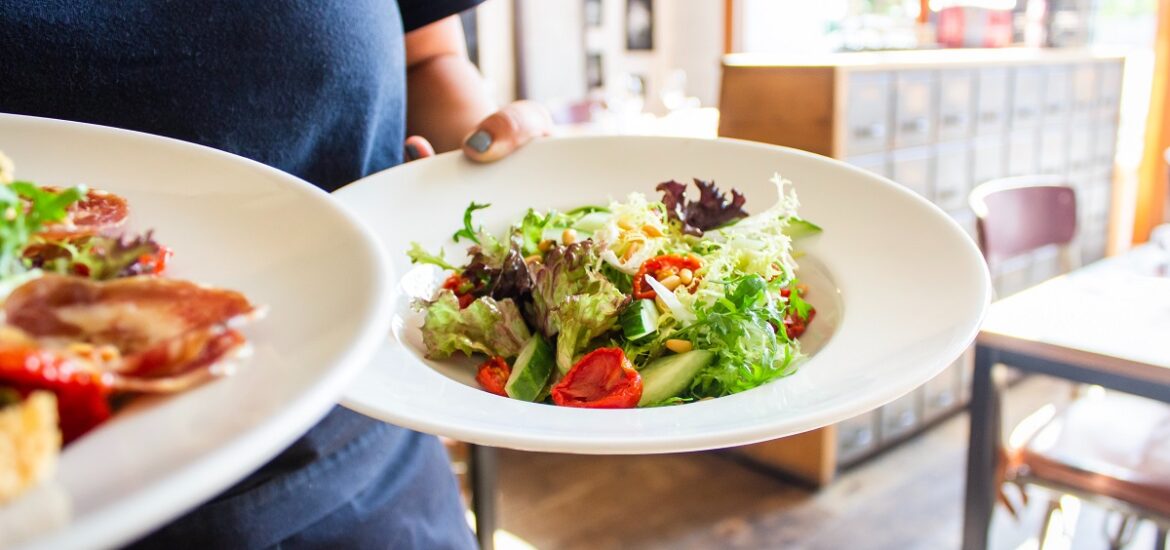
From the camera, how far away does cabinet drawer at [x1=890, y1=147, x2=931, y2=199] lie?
346 centimetres

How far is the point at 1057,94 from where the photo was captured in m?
4.46

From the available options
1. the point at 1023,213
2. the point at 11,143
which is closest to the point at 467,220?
the point at 11,143

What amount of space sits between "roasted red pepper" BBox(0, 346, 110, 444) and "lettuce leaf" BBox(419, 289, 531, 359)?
1.44ft

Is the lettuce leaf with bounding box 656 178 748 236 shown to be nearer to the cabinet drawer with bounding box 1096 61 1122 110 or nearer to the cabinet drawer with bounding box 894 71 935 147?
the cabinet drawer with bounding box 894 71 935 147

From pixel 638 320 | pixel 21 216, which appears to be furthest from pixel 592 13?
pixel 21 216

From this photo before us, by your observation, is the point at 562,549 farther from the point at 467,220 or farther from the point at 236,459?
the point at 236,459

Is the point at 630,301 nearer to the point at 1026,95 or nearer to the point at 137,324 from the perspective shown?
the point at 137,324

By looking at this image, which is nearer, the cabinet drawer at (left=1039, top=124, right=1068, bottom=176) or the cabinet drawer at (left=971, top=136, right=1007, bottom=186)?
the cabinet drawer at (left=971, top=136, right=1007, bottom=186)

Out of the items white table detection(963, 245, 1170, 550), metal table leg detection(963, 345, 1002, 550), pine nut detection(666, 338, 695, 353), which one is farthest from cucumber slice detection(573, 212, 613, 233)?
metal table leg detection(963, 345, 1002, 550)

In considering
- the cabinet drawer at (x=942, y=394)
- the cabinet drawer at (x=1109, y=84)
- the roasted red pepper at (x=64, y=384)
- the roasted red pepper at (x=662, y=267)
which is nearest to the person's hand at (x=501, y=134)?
the roasted red pepper at (x=662, y=267)

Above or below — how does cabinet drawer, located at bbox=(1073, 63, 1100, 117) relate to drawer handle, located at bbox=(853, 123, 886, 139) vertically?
below

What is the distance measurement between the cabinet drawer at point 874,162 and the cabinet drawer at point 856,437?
37.2 inches

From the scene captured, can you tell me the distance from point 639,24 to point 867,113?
10.5ft

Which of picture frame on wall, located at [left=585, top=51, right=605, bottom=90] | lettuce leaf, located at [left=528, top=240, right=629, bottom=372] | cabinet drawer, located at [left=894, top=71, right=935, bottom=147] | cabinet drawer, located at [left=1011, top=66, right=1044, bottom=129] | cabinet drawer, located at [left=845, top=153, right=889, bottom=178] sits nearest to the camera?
lettuce leaf, located at [left=528, top=240, right=629, bottom=372]
